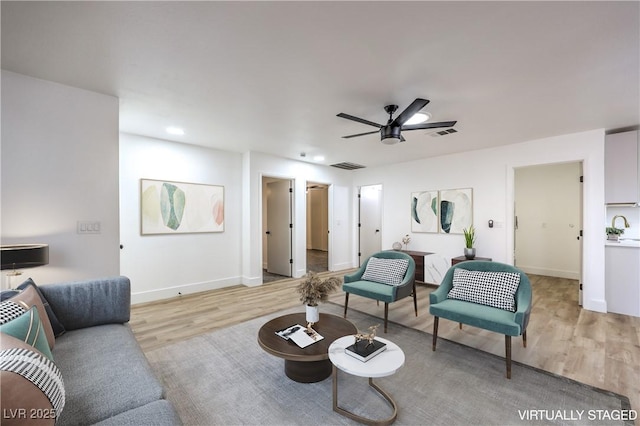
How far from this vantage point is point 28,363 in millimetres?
1088

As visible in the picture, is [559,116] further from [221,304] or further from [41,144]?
[41,144]

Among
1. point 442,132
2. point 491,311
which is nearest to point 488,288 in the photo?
point 491,311

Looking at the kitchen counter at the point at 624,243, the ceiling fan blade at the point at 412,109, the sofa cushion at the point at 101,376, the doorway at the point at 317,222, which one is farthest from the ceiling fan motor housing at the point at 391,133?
the doorway at the point at 317,222

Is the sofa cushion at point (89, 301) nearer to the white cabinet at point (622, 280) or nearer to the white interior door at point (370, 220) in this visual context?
the white interior door at point (370, 220)

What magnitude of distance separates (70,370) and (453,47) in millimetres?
3176

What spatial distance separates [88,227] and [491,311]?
3946mm

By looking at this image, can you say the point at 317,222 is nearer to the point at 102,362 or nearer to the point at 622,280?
the point at 622,280

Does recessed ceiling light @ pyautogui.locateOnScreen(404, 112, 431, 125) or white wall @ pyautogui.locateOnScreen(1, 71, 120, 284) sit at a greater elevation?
recessed ceiling light @ pyautogui.locateOnScreen(404, 112, 431, 125)

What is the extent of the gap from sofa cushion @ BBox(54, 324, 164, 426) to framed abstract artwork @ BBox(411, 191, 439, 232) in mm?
5060

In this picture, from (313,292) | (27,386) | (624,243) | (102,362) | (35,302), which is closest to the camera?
(27,386)

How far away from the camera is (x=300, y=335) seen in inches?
85.7

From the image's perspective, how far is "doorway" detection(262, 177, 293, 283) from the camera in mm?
5977

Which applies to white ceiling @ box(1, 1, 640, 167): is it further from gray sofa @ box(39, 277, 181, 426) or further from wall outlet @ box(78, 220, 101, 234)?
gray sofa @ box(39, 277, 181, 426)

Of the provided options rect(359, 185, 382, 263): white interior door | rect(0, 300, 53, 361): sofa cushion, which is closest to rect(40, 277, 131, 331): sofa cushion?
rect(0, 300, 53, 361): sofa cushion
